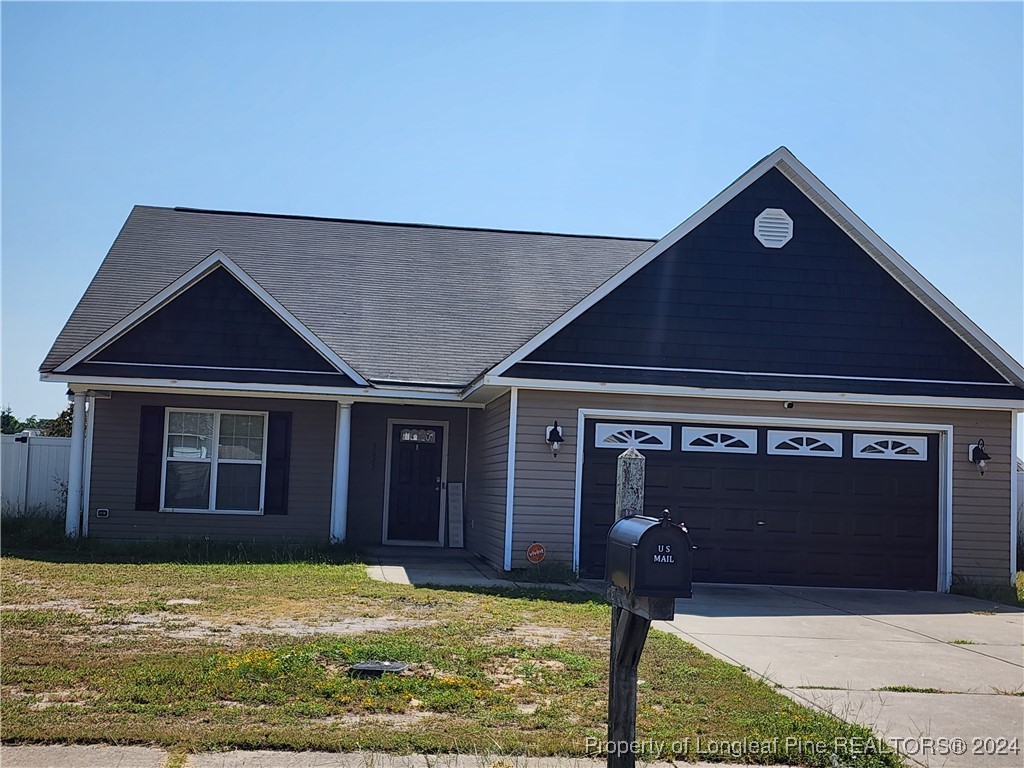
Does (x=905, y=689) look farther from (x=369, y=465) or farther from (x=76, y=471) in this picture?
(x=76, y=471)

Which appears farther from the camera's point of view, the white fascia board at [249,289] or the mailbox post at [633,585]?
the white fascia board at [249,289]

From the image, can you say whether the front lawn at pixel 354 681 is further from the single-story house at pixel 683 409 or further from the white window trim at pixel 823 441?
the white window trim at pixel 823 441

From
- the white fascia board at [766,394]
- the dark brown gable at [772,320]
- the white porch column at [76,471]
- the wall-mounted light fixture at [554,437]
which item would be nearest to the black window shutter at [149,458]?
the white porch column at [76,471]

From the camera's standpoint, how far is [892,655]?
8914mm

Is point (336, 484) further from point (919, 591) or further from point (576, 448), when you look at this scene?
point (919, 591)

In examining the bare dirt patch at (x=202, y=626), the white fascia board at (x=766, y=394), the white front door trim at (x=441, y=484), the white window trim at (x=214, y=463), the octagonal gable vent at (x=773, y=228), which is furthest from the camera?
the white front door trim at (x=441, y=484)

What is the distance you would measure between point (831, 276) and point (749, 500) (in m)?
3.45

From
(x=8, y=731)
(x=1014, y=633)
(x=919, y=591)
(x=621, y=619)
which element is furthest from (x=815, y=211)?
(x=8, y=731)

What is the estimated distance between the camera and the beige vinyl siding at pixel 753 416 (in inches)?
545

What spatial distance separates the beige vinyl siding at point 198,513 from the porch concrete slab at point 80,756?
35.9 feet

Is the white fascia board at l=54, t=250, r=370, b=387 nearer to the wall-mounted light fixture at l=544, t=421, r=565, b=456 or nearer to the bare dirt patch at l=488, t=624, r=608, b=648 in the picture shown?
the wall-mounted light fixture at l=544, t=421, r=565, b=456

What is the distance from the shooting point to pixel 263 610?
9680 millimetres

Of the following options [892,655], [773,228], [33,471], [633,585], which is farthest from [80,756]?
[33,471]

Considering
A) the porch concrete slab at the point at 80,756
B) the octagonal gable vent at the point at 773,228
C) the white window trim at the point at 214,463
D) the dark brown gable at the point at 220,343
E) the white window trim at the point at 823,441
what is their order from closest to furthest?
1. the porch concrete slab at the point at 80,756
2. the white window trim at the point at 823,441
3. the octagonal gable vent at the point at 773,228
4. the dark brown gable at the point at 220,343
5. the white window trim at the point at 214,463
